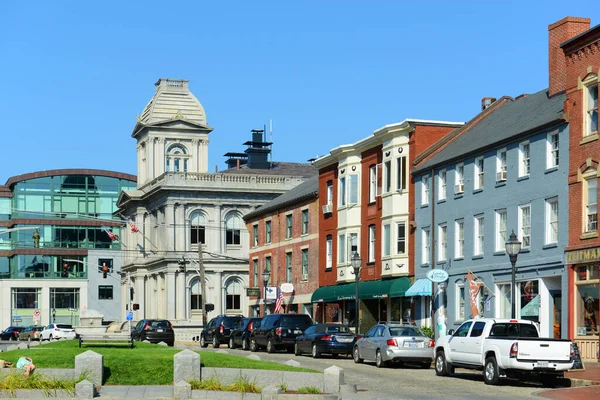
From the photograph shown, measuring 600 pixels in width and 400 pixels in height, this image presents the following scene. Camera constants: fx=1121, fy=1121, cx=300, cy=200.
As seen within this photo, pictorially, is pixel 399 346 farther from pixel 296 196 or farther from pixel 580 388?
pixel 296 196

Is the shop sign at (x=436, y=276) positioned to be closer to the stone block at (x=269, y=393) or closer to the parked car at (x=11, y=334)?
the stone block at (x=269, y=393)

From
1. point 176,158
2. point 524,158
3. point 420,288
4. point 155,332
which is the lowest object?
point 155,332

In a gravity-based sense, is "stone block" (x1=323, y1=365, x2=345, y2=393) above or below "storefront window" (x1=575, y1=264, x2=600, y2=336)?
below

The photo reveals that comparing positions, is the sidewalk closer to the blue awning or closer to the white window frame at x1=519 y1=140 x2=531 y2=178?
the white window frame at x1=519 y1=140 x2=531 y2=178

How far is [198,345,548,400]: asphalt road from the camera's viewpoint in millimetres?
25953

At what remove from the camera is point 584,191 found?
3850 centimetres

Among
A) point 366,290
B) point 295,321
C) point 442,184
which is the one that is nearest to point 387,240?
point 366,290

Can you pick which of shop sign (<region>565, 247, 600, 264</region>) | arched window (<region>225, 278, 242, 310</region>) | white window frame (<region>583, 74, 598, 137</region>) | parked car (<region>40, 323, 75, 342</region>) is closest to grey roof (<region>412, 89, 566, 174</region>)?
white window frame (<region>583, 74, 598, 137</region>)

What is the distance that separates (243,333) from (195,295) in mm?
43399

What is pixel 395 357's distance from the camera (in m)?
36.0

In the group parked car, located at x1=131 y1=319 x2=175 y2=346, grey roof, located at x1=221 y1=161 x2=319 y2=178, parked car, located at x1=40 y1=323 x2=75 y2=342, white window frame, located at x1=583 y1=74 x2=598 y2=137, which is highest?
grey roof, located at x1=221 y1=161 x2=319 y2=178

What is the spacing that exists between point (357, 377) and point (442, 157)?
67.7 ft

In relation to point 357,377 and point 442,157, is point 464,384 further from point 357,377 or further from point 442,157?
point 442,157

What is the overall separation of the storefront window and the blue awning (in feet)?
39.1
